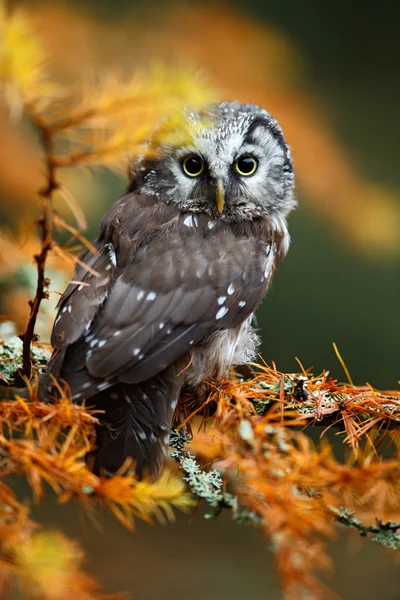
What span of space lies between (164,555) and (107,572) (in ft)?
1.29

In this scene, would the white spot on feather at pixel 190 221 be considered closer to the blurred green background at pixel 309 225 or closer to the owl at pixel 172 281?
the owl at pixel 172 281

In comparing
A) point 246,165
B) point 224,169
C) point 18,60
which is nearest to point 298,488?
point 18,60

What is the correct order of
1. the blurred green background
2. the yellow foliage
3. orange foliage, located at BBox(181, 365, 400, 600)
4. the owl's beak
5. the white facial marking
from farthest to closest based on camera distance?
1. the blurred green background
2. the owl's beak
3. the white facial marking
4. orange foliage, located at BBox(181, 365, 400, 600)
5. the yellow foliage

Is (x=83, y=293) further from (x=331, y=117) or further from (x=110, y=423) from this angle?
(x=331, y=117)

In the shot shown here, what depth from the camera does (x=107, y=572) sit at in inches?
143

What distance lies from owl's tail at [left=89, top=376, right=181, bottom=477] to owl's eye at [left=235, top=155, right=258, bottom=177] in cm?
76

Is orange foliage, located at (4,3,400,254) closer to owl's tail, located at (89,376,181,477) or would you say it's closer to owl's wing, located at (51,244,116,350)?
owl's wing, located at (51,244,116,350)

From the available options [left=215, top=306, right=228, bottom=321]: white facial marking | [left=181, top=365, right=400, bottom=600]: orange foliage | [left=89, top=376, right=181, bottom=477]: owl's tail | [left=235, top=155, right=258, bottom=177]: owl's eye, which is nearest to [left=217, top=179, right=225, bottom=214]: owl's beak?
[left=235, top=155, right=258, bottom=177]: owl's eye

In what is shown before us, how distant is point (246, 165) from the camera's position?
80.3 inches

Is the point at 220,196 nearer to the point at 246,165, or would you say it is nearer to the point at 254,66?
the point at 246,165

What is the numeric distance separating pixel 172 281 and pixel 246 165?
0.57m

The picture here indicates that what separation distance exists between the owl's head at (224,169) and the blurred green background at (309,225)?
76 cm

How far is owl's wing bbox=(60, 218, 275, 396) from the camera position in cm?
152

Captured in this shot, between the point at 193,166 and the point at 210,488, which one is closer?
the point at 210,488
